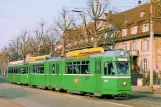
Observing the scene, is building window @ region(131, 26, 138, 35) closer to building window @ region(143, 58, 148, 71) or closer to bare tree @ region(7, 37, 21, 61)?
building window @ region(143, 58, 148, 71)

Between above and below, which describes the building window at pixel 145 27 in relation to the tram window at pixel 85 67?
above

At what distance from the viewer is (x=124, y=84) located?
23.3 m

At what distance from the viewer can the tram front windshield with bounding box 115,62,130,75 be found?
23.5 meters

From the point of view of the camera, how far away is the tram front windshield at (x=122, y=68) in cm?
2345

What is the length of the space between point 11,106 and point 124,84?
7882mm

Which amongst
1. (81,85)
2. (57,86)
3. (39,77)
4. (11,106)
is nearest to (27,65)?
(39,77)

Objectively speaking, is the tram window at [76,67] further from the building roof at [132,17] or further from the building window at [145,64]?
the building window at [145,64]

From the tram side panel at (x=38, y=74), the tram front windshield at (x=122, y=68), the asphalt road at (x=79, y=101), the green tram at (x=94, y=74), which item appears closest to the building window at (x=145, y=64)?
the tram side panel at (x=38, y=74)

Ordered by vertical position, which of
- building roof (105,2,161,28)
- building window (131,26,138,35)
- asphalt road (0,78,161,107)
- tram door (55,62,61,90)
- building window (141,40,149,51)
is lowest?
asphalt road (0,78,161,107)

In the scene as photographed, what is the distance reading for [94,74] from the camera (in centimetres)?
2466

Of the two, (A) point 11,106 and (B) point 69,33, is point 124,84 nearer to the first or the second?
(A) point 11,106

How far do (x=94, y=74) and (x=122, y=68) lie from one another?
204 centimetres

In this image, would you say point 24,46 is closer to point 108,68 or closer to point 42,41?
point 42,41

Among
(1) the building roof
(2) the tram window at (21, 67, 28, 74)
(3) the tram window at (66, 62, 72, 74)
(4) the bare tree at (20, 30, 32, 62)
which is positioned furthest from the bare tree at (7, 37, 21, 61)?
(3) the tram window at (66, 62, 72, 74)
